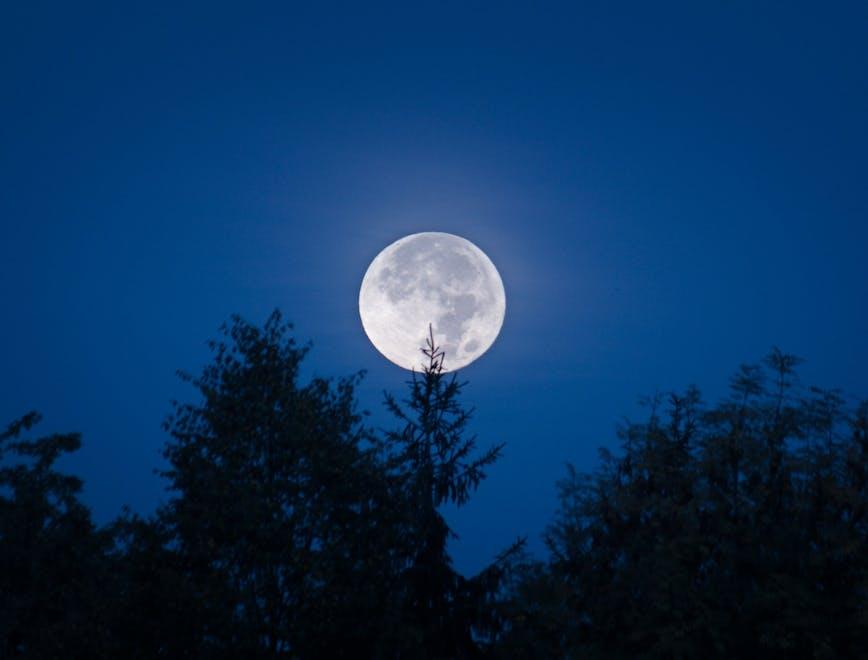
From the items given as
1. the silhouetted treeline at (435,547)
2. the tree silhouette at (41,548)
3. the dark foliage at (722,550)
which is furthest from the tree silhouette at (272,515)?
the tree silhouette at (41,548)

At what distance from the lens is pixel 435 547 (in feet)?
60.6

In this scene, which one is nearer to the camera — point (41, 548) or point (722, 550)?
point (722, 550)

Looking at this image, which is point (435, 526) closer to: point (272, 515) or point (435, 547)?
point (435, 547)

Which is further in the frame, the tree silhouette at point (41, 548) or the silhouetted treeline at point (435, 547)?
the tree silhouette at point (41, 548)

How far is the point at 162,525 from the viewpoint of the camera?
19812mm

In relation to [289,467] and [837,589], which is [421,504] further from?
[837,589]

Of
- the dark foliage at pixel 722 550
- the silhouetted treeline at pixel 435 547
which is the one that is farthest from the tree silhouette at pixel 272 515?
the dark foliage at pixel 722 550

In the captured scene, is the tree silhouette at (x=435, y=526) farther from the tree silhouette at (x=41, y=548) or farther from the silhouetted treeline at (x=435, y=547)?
the tree silhouette at (x=41, y=548)

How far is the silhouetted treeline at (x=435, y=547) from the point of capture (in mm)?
17984

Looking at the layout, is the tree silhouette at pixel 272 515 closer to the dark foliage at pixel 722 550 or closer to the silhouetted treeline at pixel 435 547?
the silhouetted treeline at pixel 435 547

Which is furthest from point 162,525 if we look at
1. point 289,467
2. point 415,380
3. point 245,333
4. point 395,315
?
point 395,315

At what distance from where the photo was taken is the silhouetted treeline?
708 inches

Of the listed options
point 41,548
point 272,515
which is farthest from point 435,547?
point 41,548

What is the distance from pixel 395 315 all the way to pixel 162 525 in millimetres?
15121
